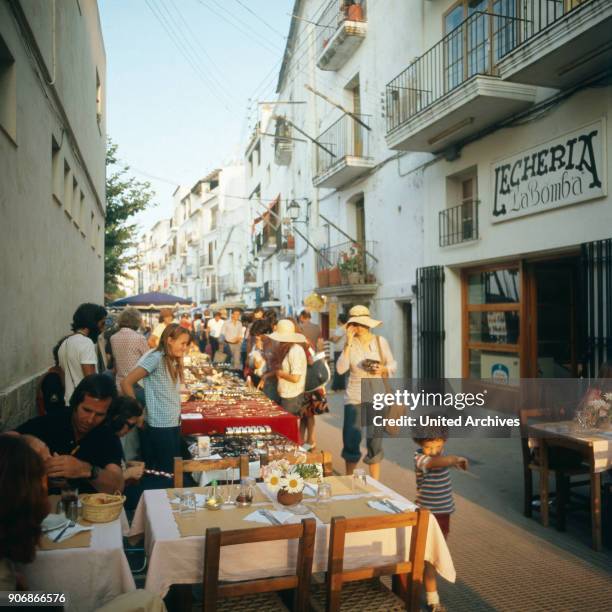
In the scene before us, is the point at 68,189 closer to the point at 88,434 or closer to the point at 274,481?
the point at 88,434

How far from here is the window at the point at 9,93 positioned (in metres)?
5.80

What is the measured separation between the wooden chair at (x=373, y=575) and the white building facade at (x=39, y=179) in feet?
11.6

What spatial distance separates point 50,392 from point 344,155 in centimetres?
1206

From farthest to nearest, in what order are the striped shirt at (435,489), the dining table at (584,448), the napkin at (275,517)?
1. the dining table at (584,448)
2. the striped shirt at (435,489)
3. the napkin at (275,517)

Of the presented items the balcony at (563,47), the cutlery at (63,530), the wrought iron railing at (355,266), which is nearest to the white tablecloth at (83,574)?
the cutlery at (63,530)

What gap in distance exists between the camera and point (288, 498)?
372 cm

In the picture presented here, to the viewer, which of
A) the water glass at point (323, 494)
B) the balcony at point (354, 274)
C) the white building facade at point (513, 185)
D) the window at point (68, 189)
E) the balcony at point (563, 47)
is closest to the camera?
the water glass at point (323, 494)

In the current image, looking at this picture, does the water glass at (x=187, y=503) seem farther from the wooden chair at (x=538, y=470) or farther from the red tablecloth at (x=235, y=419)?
the wooden chair at (x=538, y=470)

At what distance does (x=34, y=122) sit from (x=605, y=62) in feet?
23.9

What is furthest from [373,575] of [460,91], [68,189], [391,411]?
[68,189]

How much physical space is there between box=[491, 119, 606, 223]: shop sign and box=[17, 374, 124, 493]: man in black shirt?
730 centimetres

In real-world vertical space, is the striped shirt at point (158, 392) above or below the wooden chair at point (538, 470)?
above

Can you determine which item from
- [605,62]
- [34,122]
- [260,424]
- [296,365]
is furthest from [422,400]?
[34,122]

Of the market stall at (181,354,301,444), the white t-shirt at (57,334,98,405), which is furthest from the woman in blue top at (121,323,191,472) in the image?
the white t-shirt at (57,334,98,405)
